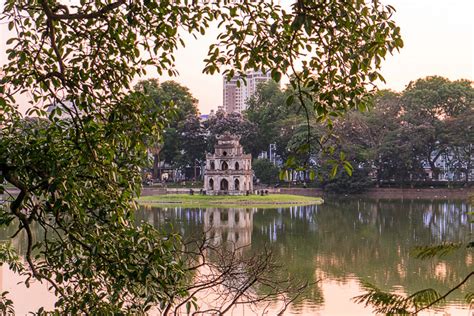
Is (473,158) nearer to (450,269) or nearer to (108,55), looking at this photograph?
(450,269)

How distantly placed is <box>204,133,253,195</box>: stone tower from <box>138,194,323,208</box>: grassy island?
4.37 ft

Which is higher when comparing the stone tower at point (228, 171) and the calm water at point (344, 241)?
the stone tower at point (228, 171)

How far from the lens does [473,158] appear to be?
126 ft

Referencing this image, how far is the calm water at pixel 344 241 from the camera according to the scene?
33.8ft

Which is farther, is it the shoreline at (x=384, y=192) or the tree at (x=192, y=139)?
the tree at (x=192, y=139)

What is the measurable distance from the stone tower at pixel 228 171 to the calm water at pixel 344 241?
558 cm

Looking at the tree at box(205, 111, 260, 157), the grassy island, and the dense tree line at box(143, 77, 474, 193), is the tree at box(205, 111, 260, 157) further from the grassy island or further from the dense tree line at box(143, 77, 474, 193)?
the grassy island

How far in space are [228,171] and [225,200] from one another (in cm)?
277

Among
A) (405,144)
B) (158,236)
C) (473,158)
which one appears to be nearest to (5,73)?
(158,236)

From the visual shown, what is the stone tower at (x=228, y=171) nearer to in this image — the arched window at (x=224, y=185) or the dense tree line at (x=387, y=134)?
the arched window at (x=224, y=185)

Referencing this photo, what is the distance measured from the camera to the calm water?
10300 mm

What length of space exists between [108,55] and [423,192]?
35.7 meters

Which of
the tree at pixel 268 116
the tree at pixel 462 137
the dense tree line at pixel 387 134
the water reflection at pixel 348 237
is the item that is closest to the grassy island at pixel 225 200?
the water reflection at pixel 348 237

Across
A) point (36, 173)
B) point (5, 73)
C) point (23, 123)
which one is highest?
point (5, 73)
